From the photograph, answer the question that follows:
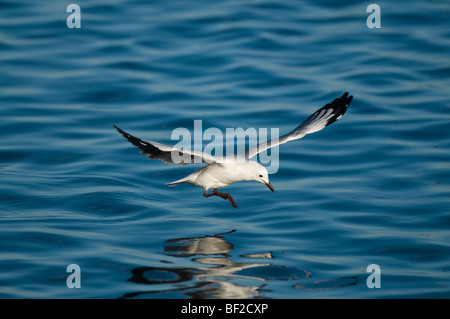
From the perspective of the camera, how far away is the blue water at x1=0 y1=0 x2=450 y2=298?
11.0m

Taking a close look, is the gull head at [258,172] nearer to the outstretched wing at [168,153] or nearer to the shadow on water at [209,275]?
the outstretched wing at [168,153]

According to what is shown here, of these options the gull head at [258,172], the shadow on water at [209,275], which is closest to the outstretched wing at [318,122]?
the gull head at [258,172]

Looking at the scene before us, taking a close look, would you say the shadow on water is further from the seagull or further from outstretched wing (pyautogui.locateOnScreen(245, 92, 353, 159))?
outstretched wing (pyautogui.locateOnScreen(245, 92, 353, 159))

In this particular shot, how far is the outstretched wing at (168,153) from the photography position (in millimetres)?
9977

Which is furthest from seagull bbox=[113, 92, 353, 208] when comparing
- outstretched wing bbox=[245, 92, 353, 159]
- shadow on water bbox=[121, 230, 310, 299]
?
shadow on water bbox=[121, 230, 310, 299]

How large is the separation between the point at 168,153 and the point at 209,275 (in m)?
1.90

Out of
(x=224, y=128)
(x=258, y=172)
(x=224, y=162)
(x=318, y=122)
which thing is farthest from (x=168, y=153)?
(x=224, y=128)

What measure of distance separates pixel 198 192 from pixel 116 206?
5.85ft

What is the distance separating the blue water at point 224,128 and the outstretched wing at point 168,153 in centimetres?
156

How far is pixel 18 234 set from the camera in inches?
480

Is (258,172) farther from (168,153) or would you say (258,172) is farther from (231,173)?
(168,153)

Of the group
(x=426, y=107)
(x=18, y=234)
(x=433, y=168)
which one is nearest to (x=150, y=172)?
(x=18, y=234)

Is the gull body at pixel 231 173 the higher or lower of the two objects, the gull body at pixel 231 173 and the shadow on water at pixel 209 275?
the higher

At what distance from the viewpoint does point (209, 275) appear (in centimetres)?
1044
